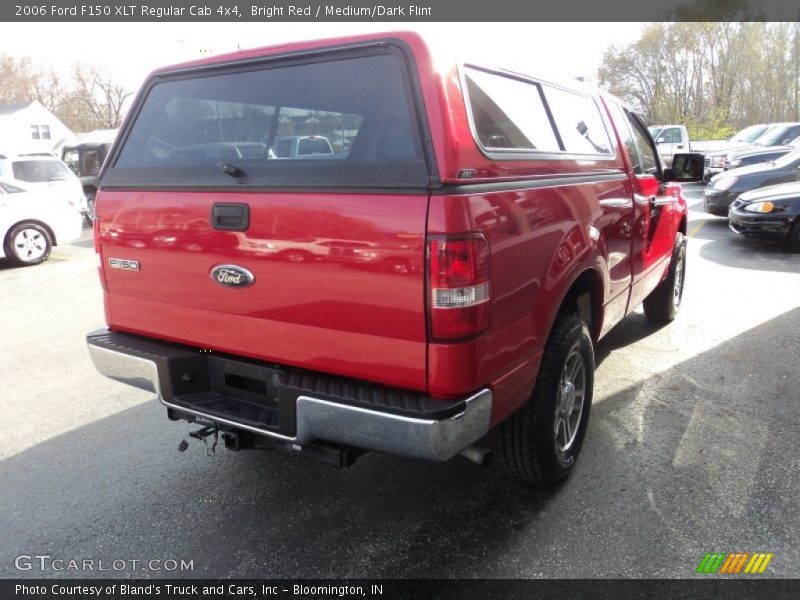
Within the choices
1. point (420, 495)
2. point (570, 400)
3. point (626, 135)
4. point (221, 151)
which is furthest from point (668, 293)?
point (221, 151)

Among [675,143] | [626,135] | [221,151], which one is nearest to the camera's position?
[221,151]

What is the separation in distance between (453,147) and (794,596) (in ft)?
6.78

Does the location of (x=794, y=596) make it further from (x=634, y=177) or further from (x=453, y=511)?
(x=634, y=177)

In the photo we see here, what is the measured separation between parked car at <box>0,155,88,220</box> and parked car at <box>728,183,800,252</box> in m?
12.5

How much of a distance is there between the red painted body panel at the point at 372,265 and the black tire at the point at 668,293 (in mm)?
2807

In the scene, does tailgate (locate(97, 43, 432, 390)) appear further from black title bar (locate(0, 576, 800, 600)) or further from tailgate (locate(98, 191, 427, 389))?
black title bar (locate(0, 576, 800, 600))

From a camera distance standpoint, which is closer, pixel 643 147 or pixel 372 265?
pixel 372 265

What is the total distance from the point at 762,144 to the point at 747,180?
21.7 feet

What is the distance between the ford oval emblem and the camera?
8.27 feet

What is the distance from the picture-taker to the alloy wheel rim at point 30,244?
10141 mm

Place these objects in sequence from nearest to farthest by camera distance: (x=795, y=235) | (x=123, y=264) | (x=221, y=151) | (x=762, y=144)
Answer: (x=221, y=151) < (x=123, y=264) < (x=795, y=235) < (x=762, y=144)

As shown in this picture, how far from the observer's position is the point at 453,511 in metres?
2.93

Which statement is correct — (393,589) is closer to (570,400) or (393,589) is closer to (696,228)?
(570,400)

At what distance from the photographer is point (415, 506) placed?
298cm
